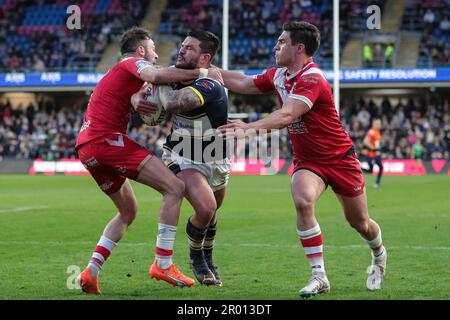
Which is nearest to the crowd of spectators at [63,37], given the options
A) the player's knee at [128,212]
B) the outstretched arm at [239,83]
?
the outstretched arm at [239,83]

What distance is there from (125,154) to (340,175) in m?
1.92

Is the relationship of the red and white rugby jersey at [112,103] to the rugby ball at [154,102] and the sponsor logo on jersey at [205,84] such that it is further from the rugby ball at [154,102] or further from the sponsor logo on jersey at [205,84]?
the sponsor logo on jersey at [205,84]

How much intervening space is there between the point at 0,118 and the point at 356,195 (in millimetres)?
38721

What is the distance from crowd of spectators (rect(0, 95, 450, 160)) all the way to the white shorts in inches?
986

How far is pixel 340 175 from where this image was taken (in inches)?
299

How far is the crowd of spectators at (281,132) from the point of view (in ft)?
114

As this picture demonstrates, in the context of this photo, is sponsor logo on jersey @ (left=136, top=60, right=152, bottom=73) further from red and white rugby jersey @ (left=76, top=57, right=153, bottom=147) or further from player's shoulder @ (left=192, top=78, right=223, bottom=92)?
player's shoulder @ (left=192, top=78, right=223, bottom=92)

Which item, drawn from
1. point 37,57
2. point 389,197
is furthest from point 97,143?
point 37,57

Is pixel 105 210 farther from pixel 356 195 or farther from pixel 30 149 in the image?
pixel 30 149

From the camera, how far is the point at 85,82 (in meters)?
40.2

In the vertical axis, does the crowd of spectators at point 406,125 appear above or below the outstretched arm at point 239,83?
below

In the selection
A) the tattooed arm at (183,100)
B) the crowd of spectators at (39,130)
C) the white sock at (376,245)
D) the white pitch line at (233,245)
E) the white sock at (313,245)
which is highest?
the tattooed arm at (183,100)

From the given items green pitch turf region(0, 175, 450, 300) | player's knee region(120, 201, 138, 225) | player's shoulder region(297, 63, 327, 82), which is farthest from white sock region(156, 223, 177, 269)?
player's shoulder region(297, 63, 327, 82)

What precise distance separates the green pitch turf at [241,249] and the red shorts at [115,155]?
106 centimetres
